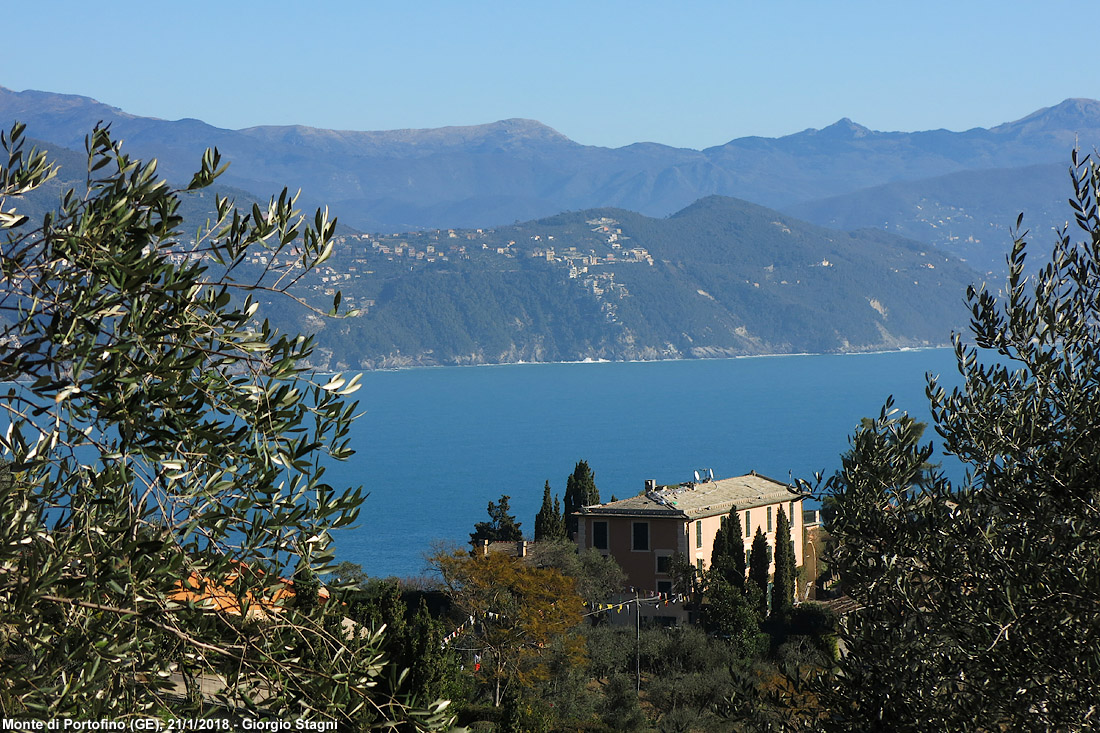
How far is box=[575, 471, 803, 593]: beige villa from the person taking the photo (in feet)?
150

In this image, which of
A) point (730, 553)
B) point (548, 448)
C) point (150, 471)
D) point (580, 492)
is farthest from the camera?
point (548, 448)

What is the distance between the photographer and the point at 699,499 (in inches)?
1954

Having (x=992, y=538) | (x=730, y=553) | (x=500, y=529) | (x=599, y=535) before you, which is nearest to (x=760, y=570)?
(x=730, y=553)

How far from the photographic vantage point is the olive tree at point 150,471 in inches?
144

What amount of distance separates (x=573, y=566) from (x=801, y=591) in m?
10.3

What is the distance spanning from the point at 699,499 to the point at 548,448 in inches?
3436

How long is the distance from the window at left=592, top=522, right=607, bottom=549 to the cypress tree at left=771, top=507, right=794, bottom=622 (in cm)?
842

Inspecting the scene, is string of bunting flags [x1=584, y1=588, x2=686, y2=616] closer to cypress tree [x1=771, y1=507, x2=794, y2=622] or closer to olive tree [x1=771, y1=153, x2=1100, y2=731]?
cypress tree [x1=771, y1=507, x2=794, y2=622]

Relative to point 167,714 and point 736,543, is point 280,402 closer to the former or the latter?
point 167,714

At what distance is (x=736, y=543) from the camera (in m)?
43.0

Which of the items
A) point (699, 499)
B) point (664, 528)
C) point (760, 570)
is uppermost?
point (699, 499)

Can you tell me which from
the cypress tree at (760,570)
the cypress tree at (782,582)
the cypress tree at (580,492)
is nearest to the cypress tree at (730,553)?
the cypress tree at (760,570)

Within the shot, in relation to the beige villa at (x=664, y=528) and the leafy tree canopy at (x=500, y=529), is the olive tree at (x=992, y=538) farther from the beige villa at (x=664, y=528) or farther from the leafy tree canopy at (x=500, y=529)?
the leafy tree canopy at (x=500, y=529)

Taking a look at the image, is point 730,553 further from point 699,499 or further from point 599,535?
point 699,499
